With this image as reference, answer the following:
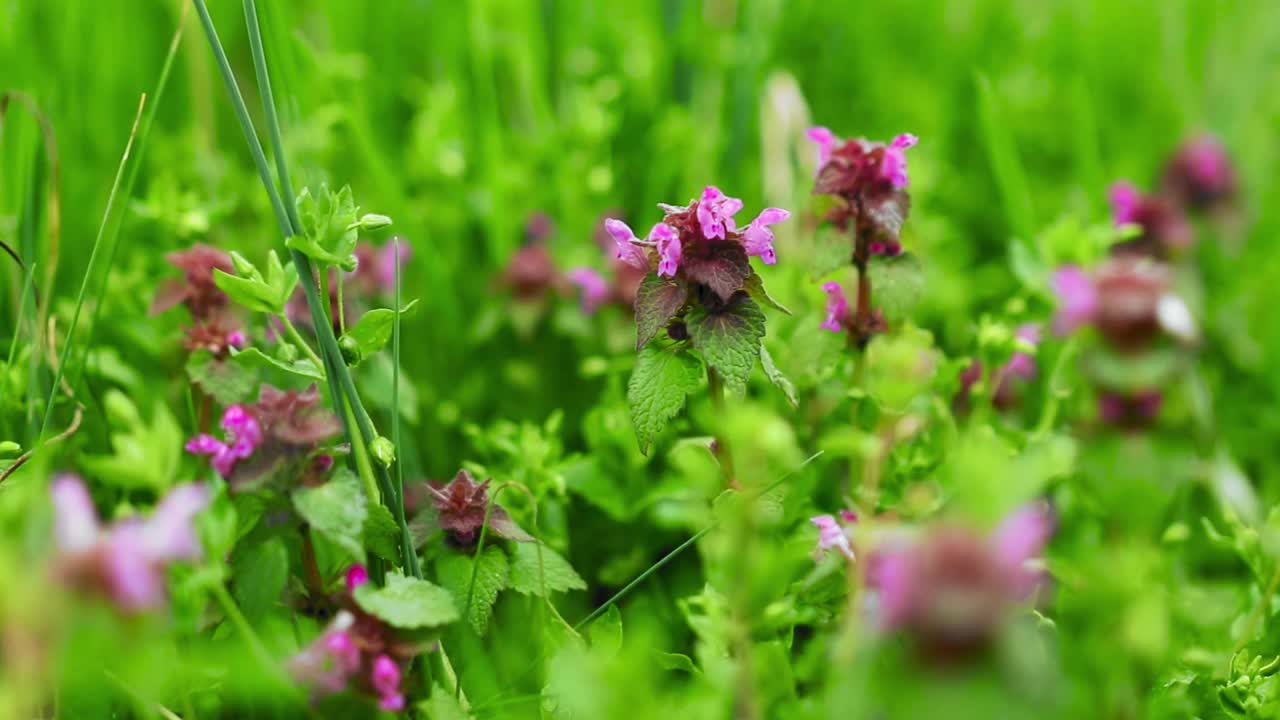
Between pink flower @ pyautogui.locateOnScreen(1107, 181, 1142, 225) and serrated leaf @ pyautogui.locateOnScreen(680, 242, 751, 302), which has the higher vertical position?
serrated leaf @ pyautogui.locateOnScreen(680, 242, 751, 302)

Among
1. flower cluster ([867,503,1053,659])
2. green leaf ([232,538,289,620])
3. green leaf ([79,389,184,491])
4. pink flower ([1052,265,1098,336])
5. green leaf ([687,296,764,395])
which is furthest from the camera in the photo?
green leaf ([687,296,764,395])

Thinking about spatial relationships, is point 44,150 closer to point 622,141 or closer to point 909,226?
point 622,141

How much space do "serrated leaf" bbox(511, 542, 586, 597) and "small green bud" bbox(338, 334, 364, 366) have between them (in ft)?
0.78

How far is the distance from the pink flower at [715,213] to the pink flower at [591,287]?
0.67 m

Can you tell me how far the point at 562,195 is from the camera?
6.83 ft

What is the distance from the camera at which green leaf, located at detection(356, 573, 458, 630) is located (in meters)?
0.87

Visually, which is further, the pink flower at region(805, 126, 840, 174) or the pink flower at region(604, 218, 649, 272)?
the pink flower at region(805, 126, 840, 174)

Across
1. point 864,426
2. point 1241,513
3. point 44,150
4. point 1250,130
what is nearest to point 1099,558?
point 864,426

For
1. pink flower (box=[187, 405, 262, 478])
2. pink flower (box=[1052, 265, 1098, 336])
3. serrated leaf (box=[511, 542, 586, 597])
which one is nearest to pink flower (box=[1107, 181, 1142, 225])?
pink flower (box=[1052, 265, 1098, 336])

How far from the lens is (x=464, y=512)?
108cm

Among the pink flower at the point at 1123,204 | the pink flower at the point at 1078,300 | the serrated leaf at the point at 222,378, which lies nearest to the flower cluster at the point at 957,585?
the pink flower at the point at 1078,300

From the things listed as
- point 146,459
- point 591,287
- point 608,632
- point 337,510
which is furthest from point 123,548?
point 591,287

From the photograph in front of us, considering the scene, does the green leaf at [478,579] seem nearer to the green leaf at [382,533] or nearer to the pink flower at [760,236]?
the green leaf at [382,533]

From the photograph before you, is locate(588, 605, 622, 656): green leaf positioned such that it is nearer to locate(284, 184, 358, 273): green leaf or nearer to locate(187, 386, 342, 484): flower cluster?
locate(187, 386, 342, 484): flower cluster
